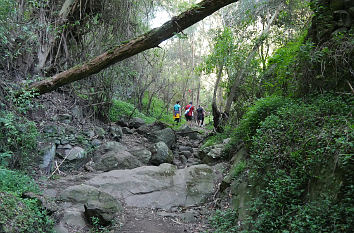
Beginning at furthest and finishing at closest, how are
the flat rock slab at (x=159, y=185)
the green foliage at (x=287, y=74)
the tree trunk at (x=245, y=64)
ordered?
the tree trunk at (x=245, y=64) → the flat rock slab at (x=159, y=185) → the green foliage at (x=287, y=74)

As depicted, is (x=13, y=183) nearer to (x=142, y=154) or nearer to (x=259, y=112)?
(x=142, y=154)

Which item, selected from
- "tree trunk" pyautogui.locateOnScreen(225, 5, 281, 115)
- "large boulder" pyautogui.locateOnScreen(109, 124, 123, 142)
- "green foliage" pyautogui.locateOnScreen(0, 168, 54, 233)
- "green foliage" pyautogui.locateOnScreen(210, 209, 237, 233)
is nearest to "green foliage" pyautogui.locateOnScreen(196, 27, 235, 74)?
"tree trunk" pyautogui.locateOnScreen(225, 5, 281, 115)

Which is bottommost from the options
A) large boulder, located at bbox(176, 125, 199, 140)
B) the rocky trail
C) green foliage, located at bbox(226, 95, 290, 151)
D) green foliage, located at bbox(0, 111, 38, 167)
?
the rocky trail

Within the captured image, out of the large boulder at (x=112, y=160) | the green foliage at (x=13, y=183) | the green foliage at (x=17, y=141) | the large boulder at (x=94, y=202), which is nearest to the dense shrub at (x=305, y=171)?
the large boulder at (x=94, y=202)

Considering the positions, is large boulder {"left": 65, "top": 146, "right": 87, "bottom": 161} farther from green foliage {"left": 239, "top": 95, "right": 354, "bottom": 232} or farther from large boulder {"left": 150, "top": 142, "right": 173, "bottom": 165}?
green foliage {"left": 239, "top": 95, "right": 354, "bottom": 232}

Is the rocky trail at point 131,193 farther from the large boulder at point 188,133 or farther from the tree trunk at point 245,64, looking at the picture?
the tree trunk at point 245,64

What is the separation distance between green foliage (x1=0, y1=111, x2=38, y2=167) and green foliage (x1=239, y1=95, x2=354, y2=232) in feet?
16.5

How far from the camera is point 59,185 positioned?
6070 millimetres

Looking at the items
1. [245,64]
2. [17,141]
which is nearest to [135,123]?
[245,64]

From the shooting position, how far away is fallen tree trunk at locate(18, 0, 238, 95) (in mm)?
4758

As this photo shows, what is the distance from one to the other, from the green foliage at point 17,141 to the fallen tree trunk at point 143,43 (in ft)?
2.68

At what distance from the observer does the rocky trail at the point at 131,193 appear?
4.55 meters

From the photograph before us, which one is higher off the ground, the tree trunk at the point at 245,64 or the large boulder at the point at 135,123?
the tree trunk at the point at 245,64

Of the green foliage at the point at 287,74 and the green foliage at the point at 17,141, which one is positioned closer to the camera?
Answer: the green foliage at the point at 17,141
